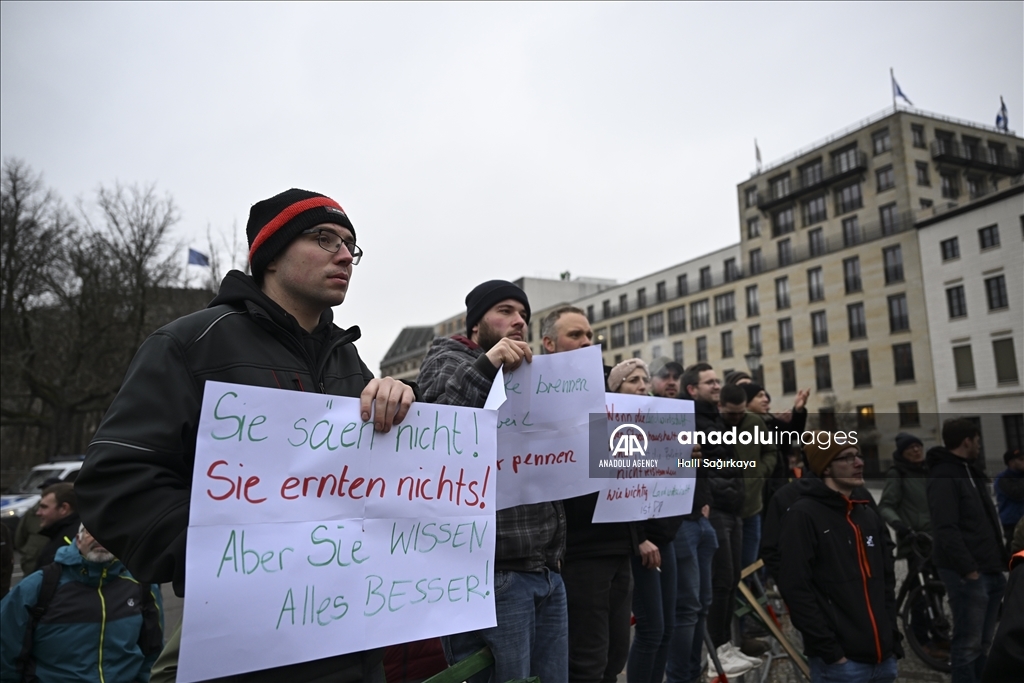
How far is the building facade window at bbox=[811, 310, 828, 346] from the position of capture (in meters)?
44.0

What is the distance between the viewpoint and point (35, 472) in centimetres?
1812

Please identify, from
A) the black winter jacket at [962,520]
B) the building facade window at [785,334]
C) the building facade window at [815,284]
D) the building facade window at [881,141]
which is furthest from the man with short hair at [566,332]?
the building facade window at [881,141]

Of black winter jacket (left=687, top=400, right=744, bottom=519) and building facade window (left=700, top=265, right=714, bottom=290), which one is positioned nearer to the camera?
black winter jacket (left=687, top=400, right=744, bottom=519)

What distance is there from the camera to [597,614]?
3053mm

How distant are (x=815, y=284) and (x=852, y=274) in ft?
8.96

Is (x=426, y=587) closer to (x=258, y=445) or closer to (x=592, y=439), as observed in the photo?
(x=258, y=445)

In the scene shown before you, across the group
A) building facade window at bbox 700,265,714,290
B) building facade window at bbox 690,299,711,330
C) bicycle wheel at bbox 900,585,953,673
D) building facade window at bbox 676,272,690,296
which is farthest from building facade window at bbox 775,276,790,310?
bicycle wheel at bbox 900,585,953,673

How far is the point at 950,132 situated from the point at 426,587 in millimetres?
53242

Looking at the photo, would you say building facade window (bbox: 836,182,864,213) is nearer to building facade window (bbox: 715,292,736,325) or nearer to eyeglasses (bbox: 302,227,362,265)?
building facade window (bbox: 715,292,736,325)

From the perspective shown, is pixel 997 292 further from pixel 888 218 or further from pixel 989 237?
pixel 888 218

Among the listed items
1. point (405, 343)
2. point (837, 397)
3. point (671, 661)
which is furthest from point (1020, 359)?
point (405, 343)

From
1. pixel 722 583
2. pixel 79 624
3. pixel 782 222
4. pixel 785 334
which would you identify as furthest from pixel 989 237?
pixel 79 624

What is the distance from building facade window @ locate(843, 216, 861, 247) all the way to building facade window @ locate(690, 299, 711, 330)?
1161cm

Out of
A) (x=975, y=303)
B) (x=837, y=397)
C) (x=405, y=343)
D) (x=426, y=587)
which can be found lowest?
(x=426, y=587)
